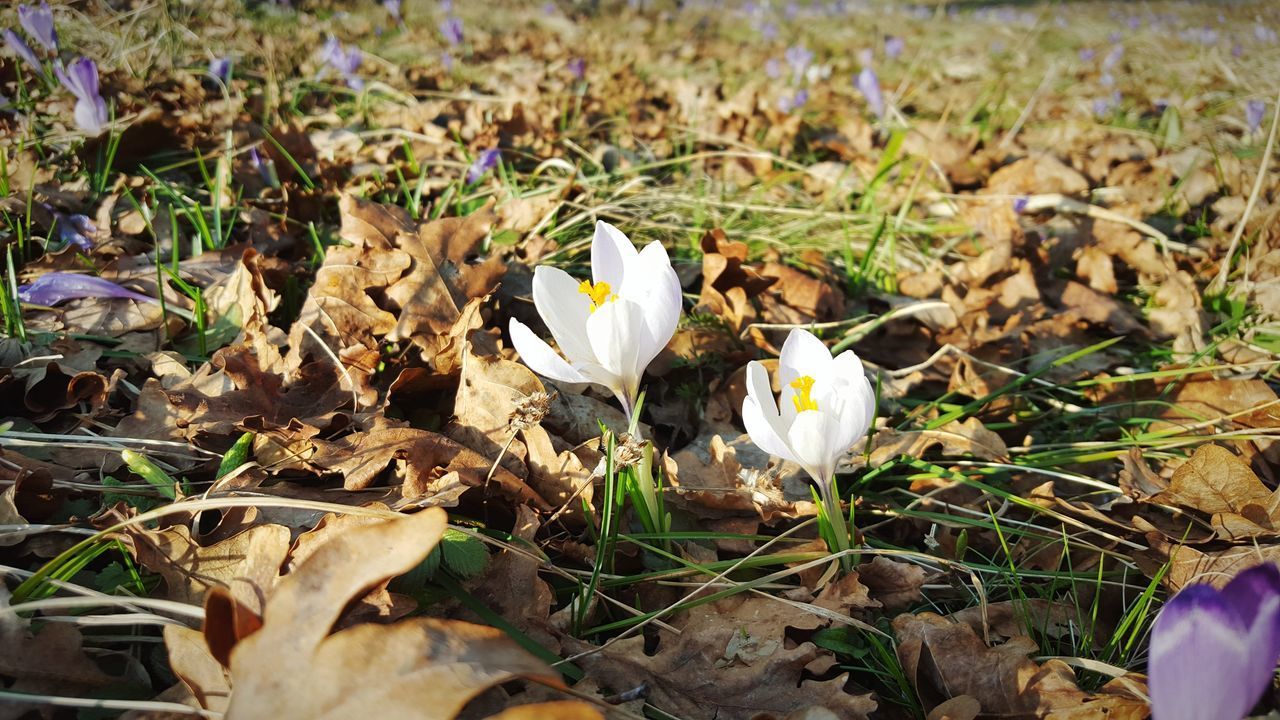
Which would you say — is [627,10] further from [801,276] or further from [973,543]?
[973,543]

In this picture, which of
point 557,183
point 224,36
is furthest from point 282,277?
point 224,36

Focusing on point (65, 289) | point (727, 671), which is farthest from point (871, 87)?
point (65, 289)

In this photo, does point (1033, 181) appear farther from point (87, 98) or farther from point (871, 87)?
point (87, 98)

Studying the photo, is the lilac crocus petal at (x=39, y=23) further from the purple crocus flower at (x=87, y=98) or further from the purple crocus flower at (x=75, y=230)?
the purple crocus flower at (x=75, y=230)

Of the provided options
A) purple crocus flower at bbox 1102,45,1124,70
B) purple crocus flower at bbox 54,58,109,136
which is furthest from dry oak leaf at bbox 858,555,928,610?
purple crocus flower at bbox 1102,45,1124,70

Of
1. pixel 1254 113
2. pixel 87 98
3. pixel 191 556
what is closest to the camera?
pixel 191 556
